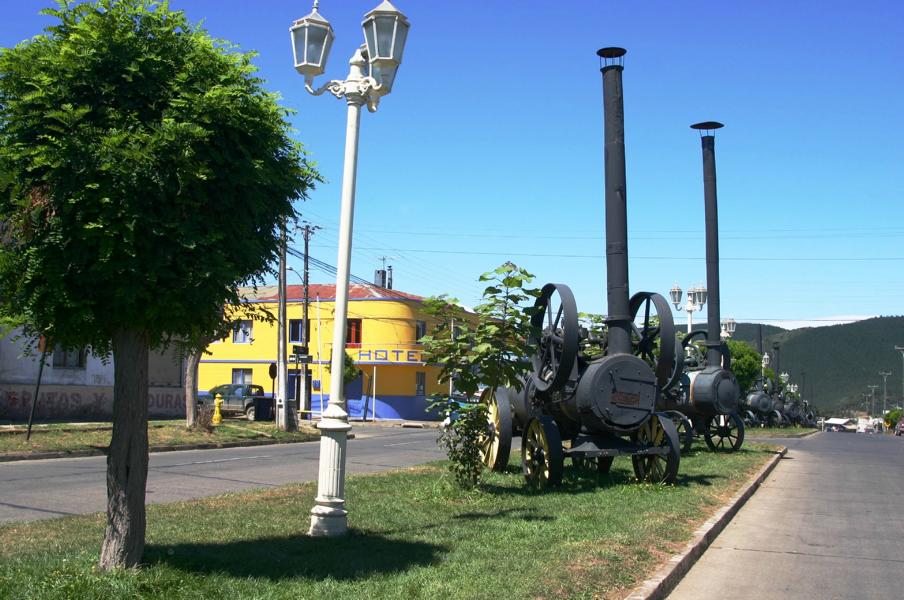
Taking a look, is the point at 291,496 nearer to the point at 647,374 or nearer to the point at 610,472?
the point at 647,374

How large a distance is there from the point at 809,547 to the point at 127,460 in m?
7.36

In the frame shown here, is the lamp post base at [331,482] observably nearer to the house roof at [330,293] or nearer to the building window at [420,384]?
the house roof at [330,293]

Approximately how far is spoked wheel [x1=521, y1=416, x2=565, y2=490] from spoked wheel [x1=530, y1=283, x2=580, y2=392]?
669mm

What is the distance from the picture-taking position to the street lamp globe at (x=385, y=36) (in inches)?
334

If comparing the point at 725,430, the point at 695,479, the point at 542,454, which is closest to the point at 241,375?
the point at 725,430

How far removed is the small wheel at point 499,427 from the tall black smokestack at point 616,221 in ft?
6.64

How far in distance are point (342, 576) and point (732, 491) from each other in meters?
8.94

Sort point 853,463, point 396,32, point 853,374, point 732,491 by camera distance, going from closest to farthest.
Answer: point 396,32
point 732,491
point 853,463
point 853,374

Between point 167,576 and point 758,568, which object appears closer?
point 167,576

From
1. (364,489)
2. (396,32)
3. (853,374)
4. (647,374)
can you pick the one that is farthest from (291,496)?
(853,374)

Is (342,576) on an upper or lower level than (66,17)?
lower

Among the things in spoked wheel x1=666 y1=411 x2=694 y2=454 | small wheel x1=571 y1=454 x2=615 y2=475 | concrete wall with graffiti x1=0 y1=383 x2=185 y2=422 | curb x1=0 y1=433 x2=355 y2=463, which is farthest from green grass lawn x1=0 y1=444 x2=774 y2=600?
concrete wall with graffiti x1=0 y1=383 x2=185 y2=422

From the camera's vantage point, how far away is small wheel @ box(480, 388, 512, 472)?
14125 mm

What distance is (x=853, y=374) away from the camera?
177 meters
